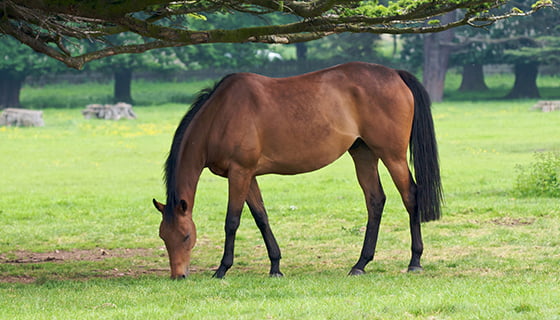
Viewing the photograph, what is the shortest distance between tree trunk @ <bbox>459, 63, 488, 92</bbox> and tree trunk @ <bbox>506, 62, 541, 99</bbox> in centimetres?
385

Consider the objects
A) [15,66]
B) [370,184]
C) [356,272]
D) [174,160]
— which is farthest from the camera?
[15,66]

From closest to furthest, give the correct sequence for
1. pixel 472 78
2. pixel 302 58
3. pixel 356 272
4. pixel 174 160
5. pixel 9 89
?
pixel 174 160 < pixel 356 272 < pixel 9 89 < pixel 472 78 < pixel 302 58

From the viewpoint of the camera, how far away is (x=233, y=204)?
30.2ft

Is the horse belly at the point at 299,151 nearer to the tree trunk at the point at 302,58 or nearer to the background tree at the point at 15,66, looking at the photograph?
the background tree at the point at 15,66

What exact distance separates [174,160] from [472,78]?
46287mm

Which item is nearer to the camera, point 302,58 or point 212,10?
point 212,10

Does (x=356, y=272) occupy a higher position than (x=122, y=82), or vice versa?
(x=356, y=272)

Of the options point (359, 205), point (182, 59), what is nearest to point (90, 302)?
point (359, 205)

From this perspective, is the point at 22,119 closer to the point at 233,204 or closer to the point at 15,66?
the point at 15,66

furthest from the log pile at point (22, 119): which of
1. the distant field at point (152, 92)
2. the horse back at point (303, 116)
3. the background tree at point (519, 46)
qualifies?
the horse back at point (303, 116)

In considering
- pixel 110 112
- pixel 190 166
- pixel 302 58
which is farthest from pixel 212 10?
pixel 302 58

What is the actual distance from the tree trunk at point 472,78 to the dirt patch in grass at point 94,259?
43641 millimetres

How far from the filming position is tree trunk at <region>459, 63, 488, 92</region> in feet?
173

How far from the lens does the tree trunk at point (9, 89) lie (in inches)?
1828
